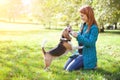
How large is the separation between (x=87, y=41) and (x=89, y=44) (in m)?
0.12

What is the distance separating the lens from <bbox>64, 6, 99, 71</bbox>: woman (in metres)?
8.24

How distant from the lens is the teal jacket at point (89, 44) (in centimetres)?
825

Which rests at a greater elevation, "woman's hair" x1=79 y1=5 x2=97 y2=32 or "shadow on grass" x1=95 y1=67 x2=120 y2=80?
"woman's hair" x1=79 y1=5 x2=97 y2=32

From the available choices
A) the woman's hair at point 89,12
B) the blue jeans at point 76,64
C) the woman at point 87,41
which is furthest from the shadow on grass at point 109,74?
the woman's hair at point 89,12

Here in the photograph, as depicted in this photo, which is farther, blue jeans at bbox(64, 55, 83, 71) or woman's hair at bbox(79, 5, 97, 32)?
blue jeans at bbox(64, 55, 83, 71)

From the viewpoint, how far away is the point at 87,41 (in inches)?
324

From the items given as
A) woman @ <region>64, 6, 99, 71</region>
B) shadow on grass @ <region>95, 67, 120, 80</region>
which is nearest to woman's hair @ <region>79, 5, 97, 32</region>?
woman @ <region>64, 6, 99, 71</region>

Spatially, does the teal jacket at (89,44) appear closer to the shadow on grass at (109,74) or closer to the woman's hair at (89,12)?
the woman's hair at (89,12)

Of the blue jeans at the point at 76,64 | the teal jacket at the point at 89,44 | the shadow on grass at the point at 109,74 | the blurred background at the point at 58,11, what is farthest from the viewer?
the blurred background at the point at 58,11

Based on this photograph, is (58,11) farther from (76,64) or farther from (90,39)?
(90,39)

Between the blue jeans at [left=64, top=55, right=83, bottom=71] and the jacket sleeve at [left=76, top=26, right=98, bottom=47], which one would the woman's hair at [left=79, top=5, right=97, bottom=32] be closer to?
the jacket sleeve at [left=76, top=26, right=98, bottom=47]

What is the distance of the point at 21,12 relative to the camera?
95938mm

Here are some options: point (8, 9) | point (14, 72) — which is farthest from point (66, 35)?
point (8, 9)

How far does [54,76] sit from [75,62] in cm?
99
